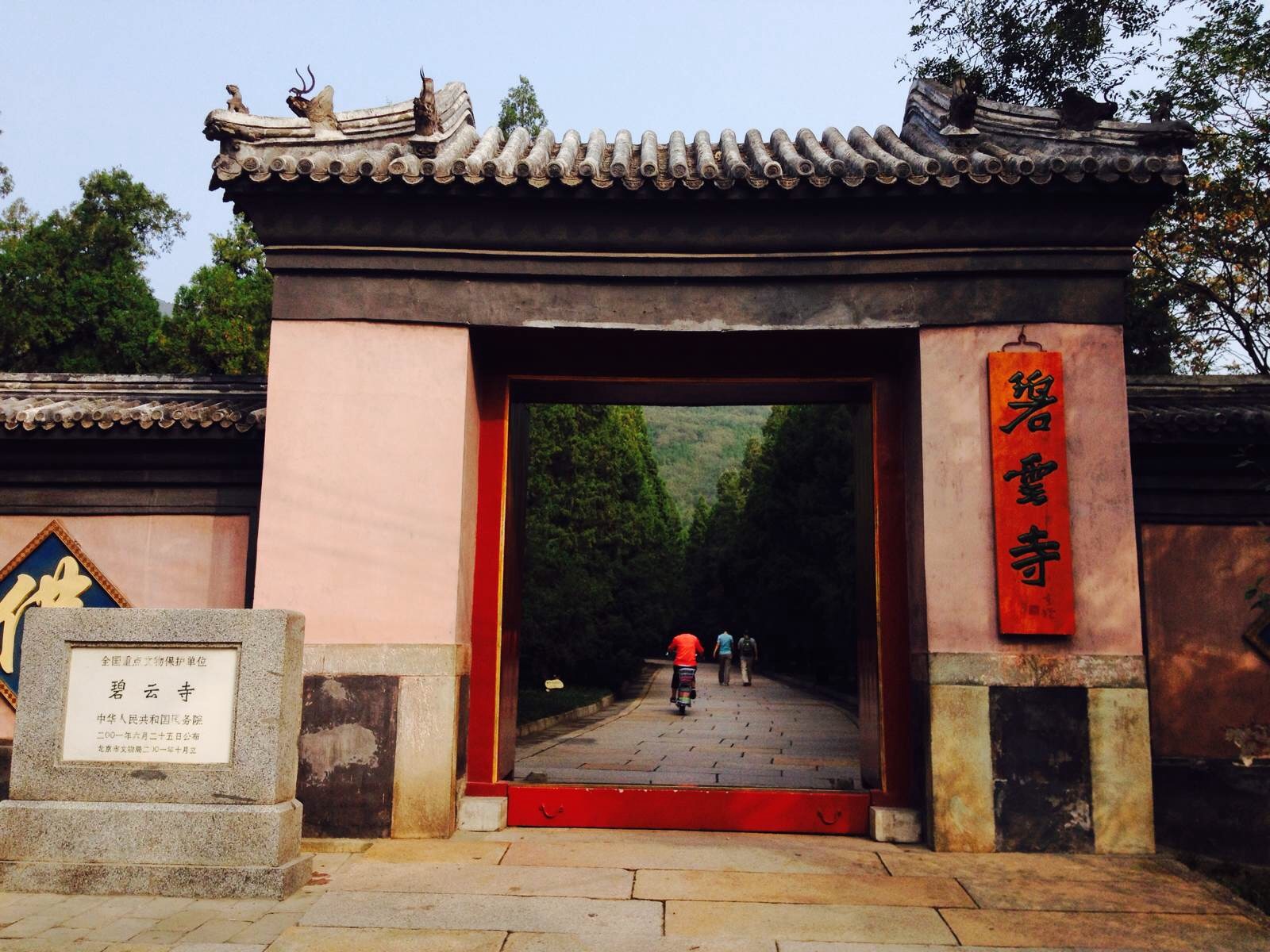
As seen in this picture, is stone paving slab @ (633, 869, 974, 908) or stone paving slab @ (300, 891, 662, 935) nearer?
stone paving slab @ (300, 891, 662, 935)

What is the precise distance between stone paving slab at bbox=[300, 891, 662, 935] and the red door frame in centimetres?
182

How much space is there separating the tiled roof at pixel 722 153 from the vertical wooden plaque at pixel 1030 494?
4.29ft

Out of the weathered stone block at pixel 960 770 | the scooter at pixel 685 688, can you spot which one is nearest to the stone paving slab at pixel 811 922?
the weathered stone block at pixel 960 770

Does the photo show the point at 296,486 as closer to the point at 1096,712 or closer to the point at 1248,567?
the point at 1096,712

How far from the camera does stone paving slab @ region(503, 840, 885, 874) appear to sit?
5.96 meters

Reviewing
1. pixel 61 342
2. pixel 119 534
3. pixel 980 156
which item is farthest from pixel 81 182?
pixel 980 156

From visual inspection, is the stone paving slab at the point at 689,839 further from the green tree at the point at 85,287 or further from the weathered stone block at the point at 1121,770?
the green tree at the point at 85,287

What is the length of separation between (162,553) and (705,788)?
14.7 ft

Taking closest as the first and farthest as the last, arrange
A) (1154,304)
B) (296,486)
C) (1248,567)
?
(296,486) < (1248,567) < (1154,304)

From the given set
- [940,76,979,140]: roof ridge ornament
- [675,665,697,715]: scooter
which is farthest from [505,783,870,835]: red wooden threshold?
[675,665,697,715]: scooter

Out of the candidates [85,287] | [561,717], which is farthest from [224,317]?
[561,717]

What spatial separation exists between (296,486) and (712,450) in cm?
6792

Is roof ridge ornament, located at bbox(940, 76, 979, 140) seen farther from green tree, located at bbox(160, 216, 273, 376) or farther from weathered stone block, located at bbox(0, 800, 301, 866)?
green tree, located at bbox(160, 216, 273, 376)

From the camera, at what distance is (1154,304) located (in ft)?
46.8
